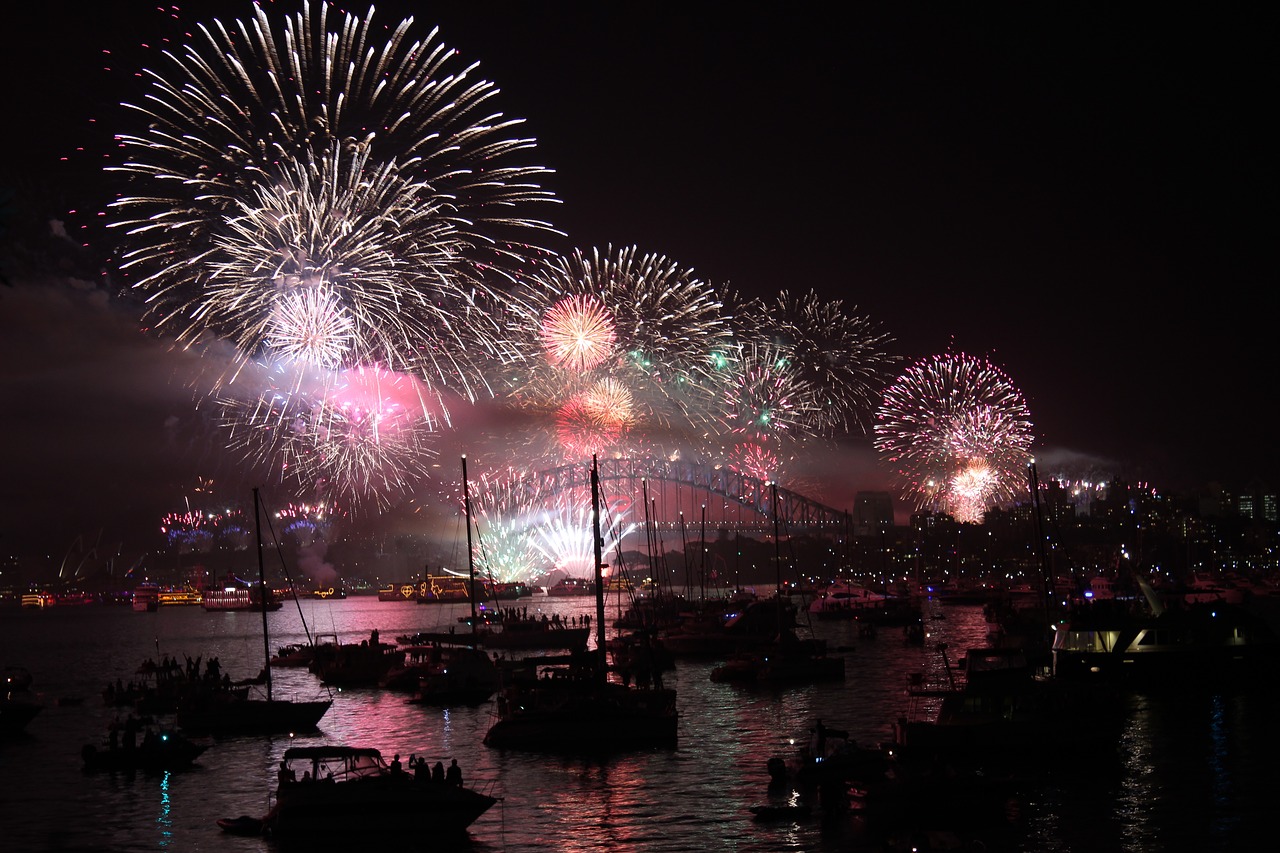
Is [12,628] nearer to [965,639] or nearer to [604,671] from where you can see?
[965,639]

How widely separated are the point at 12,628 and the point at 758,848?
6759 inches

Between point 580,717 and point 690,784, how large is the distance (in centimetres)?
597

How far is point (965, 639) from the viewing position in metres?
85.2

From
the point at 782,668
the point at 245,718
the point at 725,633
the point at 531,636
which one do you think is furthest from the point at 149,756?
the point at 531,636

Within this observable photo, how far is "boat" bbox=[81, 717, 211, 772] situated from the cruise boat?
11481 millimetres

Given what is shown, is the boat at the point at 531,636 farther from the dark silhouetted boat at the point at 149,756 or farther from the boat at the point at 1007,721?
the boat at the point at 1007,721

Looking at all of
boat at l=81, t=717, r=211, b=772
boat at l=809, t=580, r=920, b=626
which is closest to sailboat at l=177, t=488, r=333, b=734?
boat at l=81, t=717, r=211, b=772

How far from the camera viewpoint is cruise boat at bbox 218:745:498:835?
25938 mm

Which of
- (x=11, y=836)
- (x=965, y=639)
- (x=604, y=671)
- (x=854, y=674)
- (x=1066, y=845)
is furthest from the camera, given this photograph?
(x=965, y=639)

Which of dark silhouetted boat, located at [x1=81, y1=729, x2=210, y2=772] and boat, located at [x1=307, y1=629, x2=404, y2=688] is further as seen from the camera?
boat, located at [x1=307, y1=629, x2=404, y2=688]

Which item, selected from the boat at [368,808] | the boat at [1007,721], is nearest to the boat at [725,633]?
the boat at [1007,721]

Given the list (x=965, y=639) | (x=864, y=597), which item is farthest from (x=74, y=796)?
(x=864, y=597)

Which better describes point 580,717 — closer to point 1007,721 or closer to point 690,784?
A: point 690,784

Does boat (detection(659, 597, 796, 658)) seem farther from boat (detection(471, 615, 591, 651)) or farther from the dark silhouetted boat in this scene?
the dark silhouetted boat
